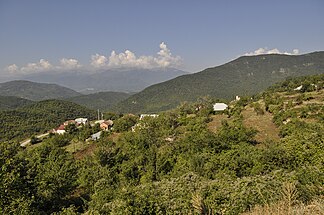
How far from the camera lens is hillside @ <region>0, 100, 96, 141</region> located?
5872 centimetres

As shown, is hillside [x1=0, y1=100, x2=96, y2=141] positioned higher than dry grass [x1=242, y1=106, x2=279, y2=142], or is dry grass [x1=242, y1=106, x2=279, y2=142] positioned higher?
dry grass [x1=242, y1=106, x2=279, y2=142]

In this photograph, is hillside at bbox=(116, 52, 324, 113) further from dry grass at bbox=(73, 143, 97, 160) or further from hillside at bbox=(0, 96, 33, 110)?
dry grass at bbox=(73, 143, 97, 160)

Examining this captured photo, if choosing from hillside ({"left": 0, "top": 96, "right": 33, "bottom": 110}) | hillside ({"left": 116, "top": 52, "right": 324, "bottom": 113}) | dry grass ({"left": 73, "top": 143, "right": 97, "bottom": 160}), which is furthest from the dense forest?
hillside ({"left": 0, "top": 96, "right": 33, "bottom": 110})

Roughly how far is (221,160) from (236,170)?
4.10 feet

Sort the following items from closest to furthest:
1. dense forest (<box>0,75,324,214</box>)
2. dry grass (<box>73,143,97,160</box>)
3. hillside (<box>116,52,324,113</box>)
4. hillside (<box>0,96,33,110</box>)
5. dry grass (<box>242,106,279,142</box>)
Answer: dense forest (<box>0,75,324,214</box>)
dry grass (<box>242,106,279,142</box>)
dry grass (<box>73,143,97,160</box>)
hillside (<box>0,96,33,110</box>)
hillside (<box>116,52,324,113</box>)

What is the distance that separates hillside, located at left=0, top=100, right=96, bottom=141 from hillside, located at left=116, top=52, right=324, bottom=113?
142 feet

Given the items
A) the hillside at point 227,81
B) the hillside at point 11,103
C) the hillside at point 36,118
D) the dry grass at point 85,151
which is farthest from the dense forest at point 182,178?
the hillside at point 11,103

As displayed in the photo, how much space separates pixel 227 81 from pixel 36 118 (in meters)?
121

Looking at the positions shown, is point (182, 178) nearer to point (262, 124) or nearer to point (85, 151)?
point (85, 151)

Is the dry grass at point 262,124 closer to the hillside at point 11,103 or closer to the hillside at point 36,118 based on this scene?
the hillside at point 36,118

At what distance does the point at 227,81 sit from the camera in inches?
6329

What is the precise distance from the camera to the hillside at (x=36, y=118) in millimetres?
58719

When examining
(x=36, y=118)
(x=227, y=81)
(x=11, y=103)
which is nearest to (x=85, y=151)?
(x=36, y=118)

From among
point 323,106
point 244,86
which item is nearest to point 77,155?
point 323,106
